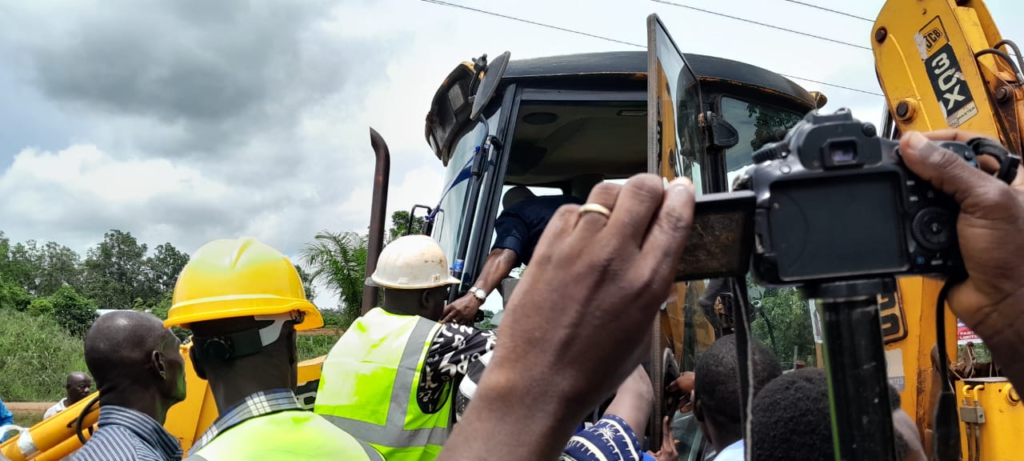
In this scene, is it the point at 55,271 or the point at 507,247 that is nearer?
the point at 507,247

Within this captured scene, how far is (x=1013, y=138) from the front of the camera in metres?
2.86

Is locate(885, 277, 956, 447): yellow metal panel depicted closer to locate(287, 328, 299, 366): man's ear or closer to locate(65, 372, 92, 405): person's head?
locate(287, 328, 299, 366): man's ear

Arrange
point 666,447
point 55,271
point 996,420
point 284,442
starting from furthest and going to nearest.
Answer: point 55,271 → point 996,420 → point 666,447 → point 284,442

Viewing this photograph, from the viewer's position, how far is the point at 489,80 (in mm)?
3348

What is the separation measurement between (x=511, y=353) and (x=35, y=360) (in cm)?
2381

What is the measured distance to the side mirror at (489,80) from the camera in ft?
10.8

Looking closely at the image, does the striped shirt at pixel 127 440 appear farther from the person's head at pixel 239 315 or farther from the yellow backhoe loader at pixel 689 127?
the yellow backhoe loader at pixel 689 127

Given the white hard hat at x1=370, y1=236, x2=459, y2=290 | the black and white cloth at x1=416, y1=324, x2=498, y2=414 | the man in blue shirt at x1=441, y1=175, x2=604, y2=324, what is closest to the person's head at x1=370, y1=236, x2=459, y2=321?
the white hard hat at x1=370, y1=236, x2=459, y2=290

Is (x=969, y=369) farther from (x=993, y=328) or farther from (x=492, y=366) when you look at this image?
(x=492, y=366)

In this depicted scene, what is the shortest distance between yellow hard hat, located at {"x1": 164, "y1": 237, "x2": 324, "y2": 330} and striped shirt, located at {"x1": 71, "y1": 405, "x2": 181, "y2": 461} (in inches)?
17.1

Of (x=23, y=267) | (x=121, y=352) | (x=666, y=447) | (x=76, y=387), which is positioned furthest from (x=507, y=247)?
(x=23, y=267)

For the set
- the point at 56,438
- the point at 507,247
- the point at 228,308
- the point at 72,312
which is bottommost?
the point at 56,438

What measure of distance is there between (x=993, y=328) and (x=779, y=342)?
2.90 meters

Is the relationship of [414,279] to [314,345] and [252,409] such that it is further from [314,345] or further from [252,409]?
[314,345]
